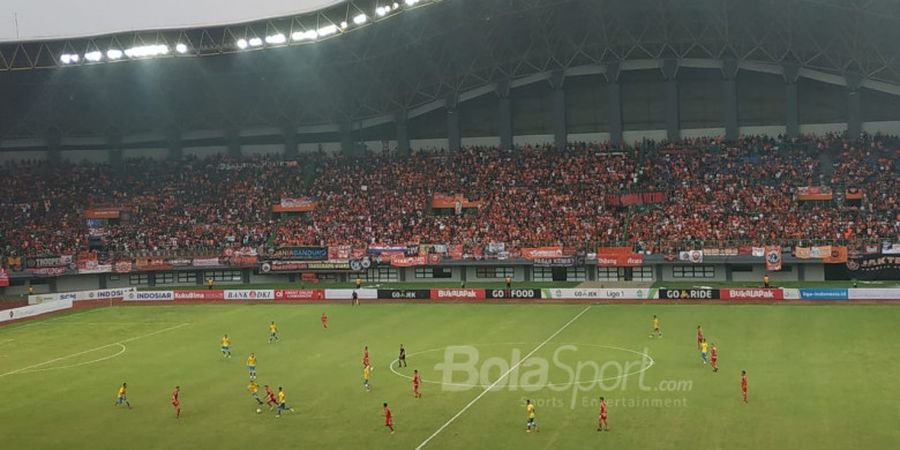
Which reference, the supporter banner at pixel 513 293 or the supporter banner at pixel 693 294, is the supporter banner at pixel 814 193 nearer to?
the supporter banner at pixel 693 294

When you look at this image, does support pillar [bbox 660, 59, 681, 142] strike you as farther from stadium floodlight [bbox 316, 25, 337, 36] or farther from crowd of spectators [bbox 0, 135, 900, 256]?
stadium floodlight [bbox 316, 25, 337, 36]

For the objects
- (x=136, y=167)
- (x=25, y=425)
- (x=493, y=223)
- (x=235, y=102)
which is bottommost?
(x=25, y=425)

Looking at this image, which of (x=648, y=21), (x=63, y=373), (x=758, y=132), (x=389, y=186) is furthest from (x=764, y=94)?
(x=63, y=373)

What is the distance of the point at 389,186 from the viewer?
88.3m

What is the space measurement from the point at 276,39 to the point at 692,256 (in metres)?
40.7

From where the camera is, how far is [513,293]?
67.3 metres

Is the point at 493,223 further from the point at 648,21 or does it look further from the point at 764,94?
the point at 764,94

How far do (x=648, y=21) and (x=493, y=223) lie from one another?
21.7 meters

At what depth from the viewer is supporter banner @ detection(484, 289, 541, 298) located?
6662 centimetres

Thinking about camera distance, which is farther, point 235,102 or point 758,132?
point 235,102

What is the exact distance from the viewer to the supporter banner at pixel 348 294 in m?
70.6

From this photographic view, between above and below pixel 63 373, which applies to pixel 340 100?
above

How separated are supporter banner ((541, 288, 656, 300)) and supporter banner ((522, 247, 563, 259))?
Answer: 25.8 feet

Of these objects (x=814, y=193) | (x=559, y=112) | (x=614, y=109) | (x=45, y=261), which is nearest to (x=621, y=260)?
(x=814, y=193)
